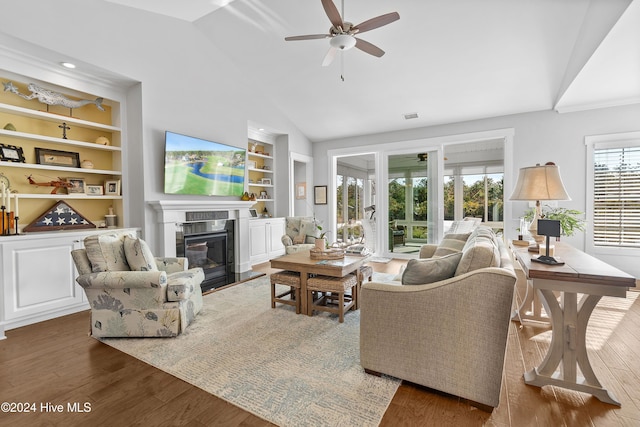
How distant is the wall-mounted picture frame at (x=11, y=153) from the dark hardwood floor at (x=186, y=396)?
184cm

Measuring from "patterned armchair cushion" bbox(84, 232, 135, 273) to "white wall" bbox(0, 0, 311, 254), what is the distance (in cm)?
122

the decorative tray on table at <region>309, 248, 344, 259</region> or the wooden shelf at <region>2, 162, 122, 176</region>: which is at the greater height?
the wooden shelf at <region>2, 162, 122, 176</region>

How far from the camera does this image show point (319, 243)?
348cm

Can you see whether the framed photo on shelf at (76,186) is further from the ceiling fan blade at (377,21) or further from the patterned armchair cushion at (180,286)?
the ceiling fan blade at (377,21)

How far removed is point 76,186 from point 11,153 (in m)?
0.65

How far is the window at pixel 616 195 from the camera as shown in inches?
172

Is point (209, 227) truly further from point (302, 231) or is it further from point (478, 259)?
point (478, 259)

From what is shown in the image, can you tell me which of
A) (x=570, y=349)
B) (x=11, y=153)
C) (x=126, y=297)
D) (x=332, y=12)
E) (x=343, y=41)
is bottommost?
(x=570, y=349)

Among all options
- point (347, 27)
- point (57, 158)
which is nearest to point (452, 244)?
point (347, 27)

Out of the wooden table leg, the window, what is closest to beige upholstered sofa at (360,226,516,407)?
the wooden table leg

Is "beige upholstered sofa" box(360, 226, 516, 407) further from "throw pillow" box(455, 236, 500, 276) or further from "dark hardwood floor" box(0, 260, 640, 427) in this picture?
"dark hardwood floor" box(0, 260, 640, 427)

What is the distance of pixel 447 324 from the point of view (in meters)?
1.73

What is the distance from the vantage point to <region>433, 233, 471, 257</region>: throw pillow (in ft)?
9.09

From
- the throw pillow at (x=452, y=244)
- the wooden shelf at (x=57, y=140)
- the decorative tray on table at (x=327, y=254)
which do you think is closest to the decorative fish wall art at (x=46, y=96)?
the wooden shelf at (x=57, y=140)
